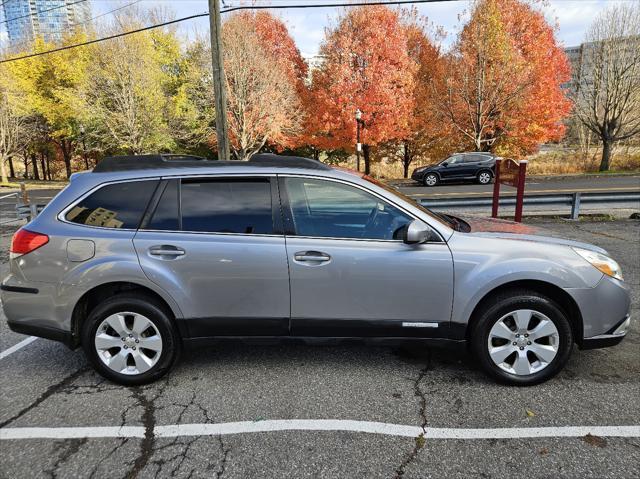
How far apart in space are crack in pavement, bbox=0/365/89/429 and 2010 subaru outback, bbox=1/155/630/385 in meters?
0.34

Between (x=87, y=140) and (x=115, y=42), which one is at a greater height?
(x=115, y=42)

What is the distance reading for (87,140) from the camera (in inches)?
1046

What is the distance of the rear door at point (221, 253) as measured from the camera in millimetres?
2908

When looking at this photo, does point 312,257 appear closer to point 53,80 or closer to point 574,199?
point 574,199

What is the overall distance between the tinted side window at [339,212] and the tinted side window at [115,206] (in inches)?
42.8

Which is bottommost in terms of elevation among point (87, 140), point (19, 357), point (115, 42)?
point (19, 357)

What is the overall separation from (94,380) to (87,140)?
91.8 feet

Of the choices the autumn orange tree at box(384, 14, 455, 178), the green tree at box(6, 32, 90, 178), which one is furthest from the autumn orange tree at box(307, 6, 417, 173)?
the green tree at box(6, 32, 90, 178)

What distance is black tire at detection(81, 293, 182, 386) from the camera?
2.96 metres

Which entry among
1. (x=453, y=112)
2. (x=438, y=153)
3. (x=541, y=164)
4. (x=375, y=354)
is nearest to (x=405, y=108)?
(x=453, y=112)

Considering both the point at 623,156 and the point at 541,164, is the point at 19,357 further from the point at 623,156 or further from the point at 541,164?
the point at 623,156

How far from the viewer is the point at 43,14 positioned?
1947cm

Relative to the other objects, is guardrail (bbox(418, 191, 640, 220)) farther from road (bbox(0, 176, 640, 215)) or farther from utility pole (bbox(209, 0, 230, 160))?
utility pole (bbox(209, 0, 230, 160))

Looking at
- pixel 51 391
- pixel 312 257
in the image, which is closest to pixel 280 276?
pixel 312 257
